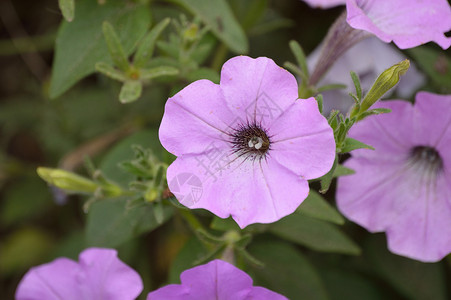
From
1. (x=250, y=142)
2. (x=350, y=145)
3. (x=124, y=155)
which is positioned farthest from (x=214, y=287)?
(x=124, y=155)

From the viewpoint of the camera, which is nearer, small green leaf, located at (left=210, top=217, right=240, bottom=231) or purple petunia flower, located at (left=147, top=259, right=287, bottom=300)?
purple petunia flower, located at (left=147, top=259, right=287, bottom=300)

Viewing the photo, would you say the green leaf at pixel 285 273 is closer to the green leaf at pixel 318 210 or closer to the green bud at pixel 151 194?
the green leaf at pixel 318 210

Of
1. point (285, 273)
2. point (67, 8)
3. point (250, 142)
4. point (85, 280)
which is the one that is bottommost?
point (285, 273)

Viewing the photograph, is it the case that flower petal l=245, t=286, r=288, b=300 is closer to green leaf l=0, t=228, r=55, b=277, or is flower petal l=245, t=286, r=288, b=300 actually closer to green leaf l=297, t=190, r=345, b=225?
green leaf l=297, t=190, r=345, b=225

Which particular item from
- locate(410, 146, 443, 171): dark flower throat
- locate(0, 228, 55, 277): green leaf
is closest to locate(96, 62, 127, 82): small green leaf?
locate(410, 146, 443, 171): dark flower throat

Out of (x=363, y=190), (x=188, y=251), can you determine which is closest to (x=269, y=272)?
(x=188, y=251)

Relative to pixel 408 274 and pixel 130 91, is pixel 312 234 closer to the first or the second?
pixel 408 274
